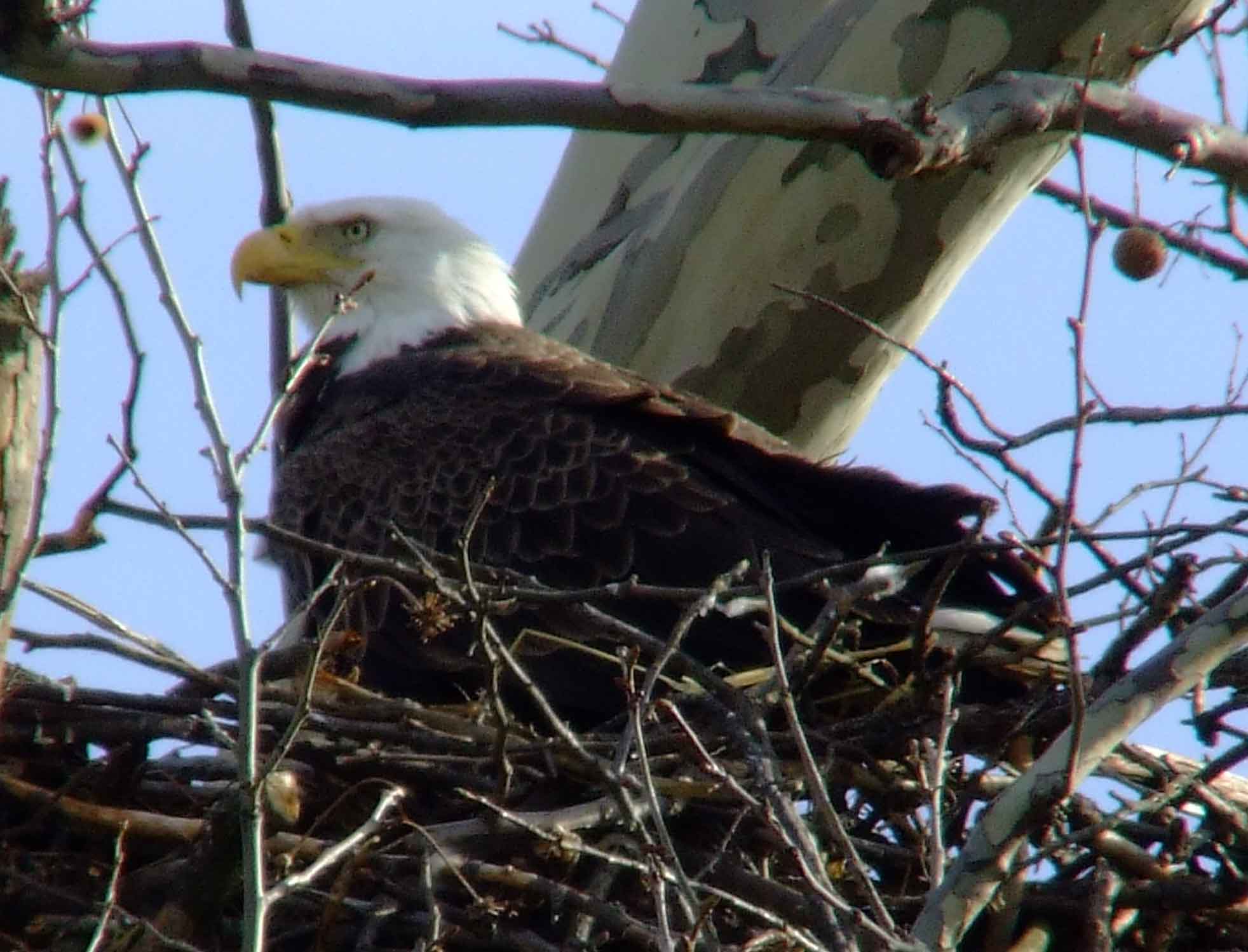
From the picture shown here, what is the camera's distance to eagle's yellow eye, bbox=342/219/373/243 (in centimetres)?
638

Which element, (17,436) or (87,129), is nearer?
(17,436)

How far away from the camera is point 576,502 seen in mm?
5035

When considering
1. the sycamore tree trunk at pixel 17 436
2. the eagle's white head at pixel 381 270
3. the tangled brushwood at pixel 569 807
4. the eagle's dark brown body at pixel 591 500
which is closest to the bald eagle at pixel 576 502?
the eagle's dark brown body at pixel 591 500

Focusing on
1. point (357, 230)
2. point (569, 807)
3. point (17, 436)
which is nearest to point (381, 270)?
point (357, 230)

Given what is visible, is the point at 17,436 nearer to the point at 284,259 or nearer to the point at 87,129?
the point at 87,129

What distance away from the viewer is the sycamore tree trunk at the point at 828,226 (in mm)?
5219

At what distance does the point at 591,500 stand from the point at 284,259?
63.9 inches

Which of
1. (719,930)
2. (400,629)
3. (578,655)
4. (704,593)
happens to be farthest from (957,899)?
(400,629)

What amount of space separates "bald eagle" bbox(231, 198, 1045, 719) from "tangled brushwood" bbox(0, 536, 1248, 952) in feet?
0.94

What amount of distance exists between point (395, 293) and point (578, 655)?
6.54ft

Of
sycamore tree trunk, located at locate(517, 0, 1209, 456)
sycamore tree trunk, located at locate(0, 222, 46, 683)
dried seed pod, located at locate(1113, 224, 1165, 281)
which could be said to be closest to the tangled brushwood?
sycamore tree trunk, located at locate(0, 222, 46, 683)

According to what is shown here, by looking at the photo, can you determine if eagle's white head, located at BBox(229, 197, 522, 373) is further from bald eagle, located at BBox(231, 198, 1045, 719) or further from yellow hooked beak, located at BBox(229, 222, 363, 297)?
bald eagle, located at BBox(231, 198, 1045, 719)

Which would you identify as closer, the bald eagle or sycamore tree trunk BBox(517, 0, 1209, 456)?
the bald eagle

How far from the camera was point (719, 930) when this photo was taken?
4168 millimetres
